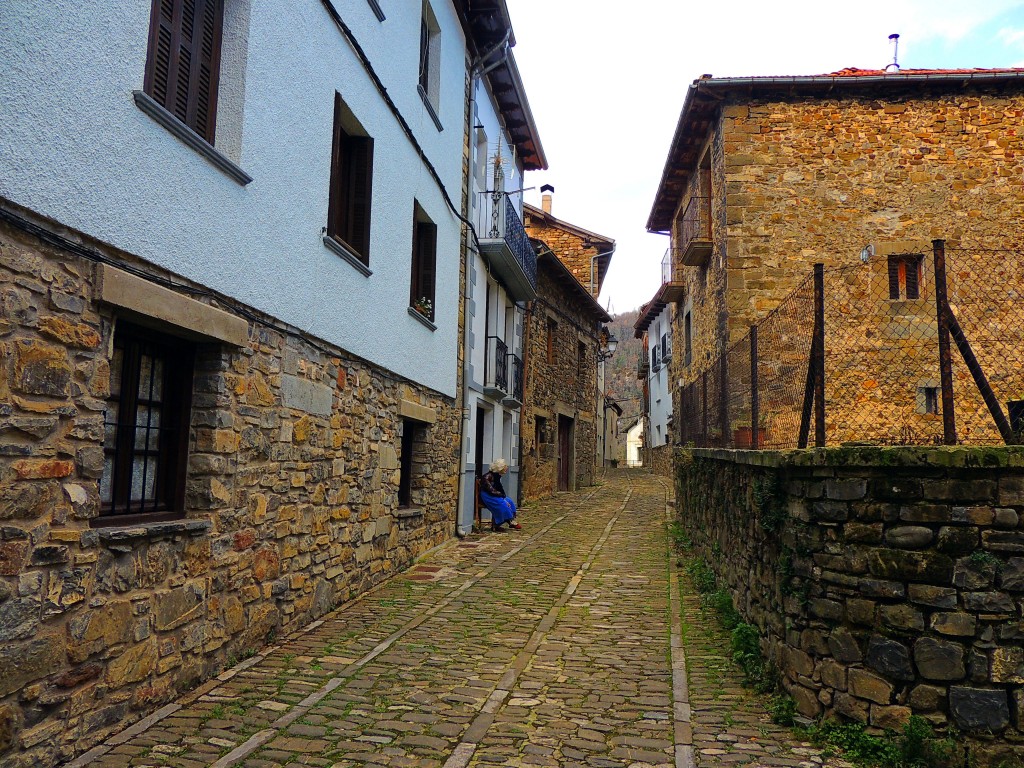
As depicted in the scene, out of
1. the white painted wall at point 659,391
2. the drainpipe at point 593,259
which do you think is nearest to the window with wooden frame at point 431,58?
the drainpipe at point 593,259

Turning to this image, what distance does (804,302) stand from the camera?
563 cm

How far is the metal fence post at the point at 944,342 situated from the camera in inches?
177

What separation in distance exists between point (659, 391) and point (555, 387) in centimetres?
1425

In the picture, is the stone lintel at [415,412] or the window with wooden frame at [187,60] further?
the stone lintel at [415,412]

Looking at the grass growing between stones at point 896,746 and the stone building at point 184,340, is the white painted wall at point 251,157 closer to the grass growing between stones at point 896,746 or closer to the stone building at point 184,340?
the stone building at point 184,340

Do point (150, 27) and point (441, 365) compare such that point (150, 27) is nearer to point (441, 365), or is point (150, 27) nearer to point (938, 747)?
point (938, 747)

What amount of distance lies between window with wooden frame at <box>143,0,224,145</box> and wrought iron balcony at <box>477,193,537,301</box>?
314 inches

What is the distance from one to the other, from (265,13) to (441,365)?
5847 mm

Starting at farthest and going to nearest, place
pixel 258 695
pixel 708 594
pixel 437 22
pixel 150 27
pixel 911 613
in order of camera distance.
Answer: pixel 437 22 < pixel 708 594 < pixel 258 695 < pixel 150 27 < pixel 911 613

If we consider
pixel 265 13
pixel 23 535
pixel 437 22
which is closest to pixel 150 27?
pixel 265 13

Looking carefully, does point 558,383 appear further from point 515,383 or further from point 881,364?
point 881,364

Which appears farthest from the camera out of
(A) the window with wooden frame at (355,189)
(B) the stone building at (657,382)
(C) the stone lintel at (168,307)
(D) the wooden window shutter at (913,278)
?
(B) the stone building at (657,382)

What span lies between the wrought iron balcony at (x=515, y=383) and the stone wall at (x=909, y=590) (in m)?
10.8

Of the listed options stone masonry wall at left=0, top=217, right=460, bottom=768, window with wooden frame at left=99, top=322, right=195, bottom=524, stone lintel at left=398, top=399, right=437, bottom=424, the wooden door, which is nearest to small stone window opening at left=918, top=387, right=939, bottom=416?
stone lintel at left=398, top=399, right=437, bottom=424
